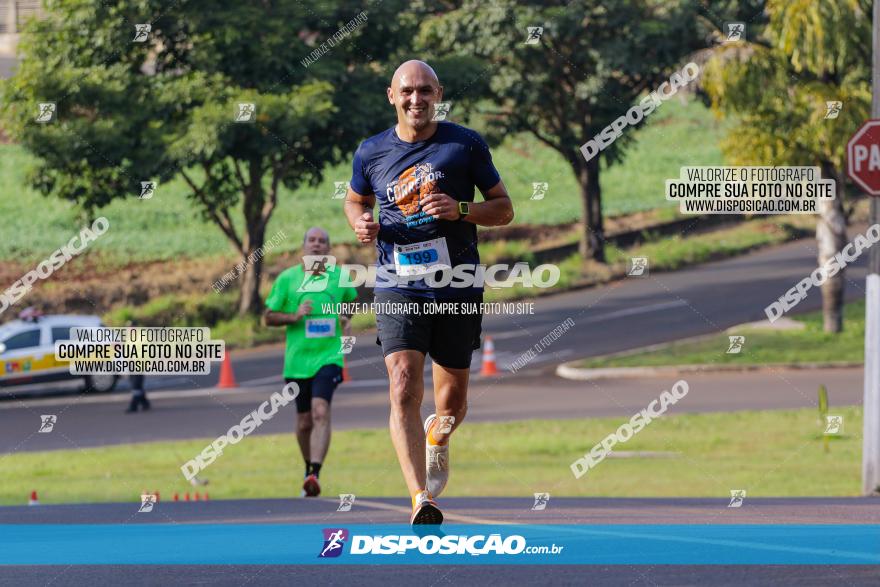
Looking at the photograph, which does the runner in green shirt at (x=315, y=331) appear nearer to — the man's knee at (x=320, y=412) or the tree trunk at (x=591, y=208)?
the man's knee at (x=320, y=412)

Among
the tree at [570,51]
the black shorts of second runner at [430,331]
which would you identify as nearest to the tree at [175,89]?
the tree at [570,51]

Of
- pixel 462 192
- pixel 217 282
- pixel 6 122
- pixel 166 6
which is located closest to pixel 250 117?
pixel 166 6

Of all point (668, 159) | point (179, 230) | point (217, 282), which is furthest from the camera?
point (668, 159)

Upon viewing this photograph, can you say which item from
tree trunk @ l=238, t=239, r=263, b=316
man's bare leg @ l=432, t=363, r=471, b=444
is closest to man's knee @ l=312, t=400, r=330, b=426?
man's bare leg @ l=432, t=363, r=471, b=444

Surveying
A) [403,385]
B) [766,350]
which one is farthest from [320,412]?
[766,350]

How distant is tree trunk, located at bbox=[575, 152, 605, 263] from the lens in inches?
1447

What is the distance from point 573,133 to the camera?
3622cm

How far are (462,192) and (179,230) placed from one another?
3569cm

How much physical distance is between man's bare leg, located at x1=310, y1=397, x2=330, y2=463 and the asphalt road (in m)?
8.28

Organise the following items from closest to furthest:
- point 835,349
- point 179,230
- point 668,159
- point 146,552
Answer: point 146,552 → point 835,349 → point 179,230 → point 668,159

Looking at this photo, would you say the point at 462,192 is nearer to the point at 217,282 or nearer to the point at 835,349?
the point at 835,349

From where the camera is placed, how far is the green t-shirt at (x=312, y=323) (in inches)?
485

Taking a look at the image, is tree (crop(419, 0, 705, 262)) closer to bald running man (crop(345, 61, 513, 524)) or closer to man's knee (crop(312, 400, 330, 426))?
man's knee (crop(312, 400, 330, 426))

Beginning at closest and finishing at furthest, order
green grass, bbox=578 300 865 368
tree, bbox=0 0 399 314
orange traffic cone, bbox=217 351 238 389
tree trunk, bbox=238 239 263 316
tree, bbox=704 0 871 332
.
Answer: tree, bbox=704 0 871 332
orange traffic cone, bbox=217 351 238 389
green grass, bbox=578 300 865 368
tree, bbox=0 0 399 314
tree trunk, bbox=238 239 263 316
